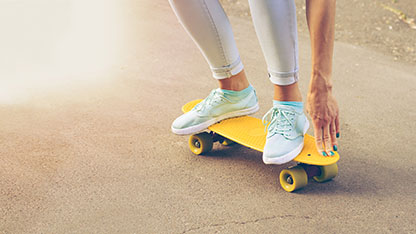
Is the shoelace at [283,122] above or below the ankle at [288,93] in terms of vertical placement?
below

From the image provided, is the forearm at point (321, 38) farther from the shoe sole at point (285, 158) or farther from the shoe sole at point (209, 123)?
the shoe sole at point (209, 123)

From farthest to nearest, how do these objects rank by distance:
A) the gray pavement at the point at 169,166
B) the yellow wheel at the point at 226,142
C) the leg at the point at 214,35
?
the yellow wheel at the point at 226,142
the leg at the point at 214,35
the gray pavement at the point at 169,166

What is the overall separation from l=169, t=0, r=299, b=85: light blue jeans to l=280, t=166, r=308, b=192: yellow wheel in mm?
343

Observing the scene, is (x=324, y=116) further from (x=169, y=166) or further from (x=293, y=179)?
(x=169, y=166)

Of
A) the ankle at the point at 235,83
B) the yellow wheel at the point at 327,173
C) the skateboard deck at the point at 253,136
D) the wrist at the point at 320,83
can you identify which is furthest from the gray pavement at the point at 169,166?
the wrist at the point at 320,83

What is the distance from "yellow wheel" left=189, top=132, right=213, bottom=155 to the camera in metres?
2.15

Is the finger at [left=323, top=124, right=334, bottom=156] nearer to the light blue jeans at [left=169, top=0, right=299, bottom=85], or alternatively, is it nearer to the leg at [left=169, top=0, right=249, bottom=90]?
the light blue jeans at [left=169, top=0, right=299, bottom=85]

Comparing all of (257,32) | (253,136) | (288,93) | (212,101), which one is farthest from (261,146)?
(257,32)

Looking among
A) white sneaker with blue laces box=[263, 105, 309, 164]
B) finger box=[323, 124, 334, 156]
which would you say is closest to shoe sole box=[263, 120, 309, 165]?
white sneaker with blue laces box=[263, 105, 309, 164]

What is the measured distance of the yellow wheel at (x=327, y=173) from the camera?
1.88 m

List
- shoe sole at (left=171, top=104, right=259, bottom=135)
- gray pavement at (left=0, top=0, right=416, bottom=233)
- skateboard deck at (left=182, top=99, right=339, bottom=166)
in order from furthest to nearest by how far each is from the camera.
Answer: shoe sole at (left=171, top=104, right=259, bottom=135), skateboard deck at (left=182, top=99, right=339, bottom=166), gray pavement at (left=0, top=0, right=416, bottom=233)

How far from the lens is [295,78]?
1.89 m

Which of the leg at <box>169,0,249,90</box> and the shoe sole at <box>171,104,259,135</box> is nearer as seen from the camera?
the leg at <box>169,0,249,90</box>

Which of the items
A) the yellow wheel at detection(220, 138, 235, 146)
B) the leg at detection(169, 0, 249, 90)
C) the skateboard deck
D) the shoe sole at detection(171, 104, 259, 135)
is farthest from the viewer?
the yellow wheel at detection(220, 138, 235, 146)
